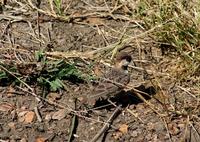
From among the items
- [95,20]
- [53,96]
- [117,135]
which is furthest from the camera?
[95,20]

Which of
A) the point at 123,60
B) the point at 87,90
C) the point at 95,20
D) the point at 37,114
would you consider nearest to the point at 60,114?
the point at 37,114

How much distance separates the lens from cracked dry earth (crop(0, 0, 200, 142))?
13.5ft

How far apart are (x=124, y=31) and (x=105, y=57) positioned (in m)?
0.41

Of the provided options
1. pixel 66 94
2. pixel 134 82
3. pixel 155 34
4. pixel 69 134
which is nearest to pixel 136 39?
pixel 155 34

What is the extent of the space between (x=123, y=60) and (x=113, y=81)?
0.28 meters

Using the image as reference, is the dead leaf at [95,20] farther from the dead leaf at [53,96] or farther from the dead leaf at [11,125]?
the dead leaf at [11,125]

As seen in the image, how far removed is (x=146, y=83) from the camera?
15.0ft

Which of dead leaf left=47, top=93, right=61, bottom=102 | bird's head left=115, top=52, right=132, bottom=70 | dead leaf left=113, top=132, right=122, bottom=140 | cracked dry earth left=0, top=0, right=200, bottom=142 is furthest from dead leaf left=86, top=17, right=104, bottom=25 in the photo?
dead leaf left=113, top=132, right=122, bottom=140

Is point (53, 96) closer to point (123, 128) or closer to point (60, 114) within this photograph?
point (60, 114)

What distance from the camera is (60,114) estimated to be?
13.8 ft

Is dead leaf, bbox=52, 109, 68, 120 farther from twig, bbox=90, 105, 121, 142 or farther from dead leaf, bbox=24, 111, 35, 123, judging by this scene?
twig, bbox=90, 105, 121, 142

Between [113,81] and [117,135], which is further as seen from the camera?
[113,81]

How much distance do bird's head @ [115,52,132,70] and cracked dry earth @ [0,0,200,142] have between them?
232 millimetres

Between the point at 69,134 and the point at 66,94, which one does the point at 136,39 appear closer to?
the point at 66,94
